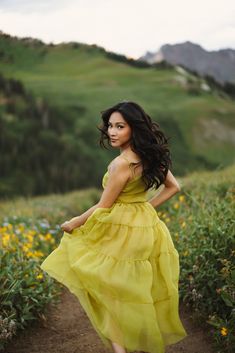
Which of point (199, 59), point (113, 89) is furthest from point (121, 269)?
point (199, 59)

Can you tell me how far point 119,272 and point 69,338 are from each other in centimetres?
153

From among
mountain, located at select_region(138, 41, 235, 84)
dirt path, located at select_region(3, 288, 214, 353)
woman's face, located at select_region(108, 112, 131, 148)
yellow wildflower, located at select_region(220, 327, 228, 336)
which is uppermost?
mountain, located at select_region(138, 41, 235, 84)

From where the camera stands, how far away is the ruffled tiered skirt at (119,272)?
3.69 meters

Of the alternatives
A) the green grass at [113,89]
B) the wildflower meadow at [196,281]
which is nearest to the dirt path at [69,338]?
the wildflower meadow at [196,281]

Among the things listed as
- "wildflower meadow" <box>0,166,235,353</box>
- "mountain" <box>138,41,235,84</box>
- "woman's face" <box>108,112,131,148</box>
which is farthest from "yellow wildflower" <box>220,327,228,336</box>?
"mountain" <box>138,41,235,84</box>

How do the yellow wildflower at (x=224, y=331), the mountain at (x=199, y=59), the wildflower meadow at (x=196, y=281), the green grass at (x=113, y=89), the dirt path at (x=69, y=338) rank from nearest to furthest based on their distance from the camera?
the yellow wildflower at (x=224, y=331), the wildflower meadow at (x=196, y=281), the dirt path at (x=69, y=338), the green grass at (x=113, y=89), the mountain at (x=199, y=59)

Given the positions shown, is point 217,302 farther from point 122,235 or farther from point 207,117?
point 207,117

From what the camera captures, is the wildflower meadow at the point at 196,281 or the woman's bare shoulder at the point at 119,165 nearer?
the woman's bare shoulder at the point at 119,165

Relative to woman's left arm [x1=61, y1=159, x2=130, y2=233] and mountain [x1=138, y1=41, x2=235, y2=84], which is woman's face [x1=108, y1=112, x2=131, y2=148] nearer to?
woman's left arm [x1=61, y1=159, x2=130, y2=233]

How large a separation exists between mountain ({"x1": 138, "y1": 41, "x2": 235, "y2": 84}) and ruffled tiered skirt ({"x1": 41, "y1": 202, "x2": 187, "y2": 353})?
144ft

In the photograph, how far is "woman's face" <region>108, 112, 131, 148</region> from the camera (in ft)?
12.3

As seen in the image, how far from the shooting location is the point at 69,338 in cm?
489

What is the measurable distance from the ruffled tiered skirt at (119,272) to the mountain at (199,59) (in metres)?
43.9

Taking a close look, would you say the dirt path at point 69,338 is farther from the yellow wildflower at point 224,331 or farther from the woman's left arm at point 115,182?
the woman's left arm at point 115,182
